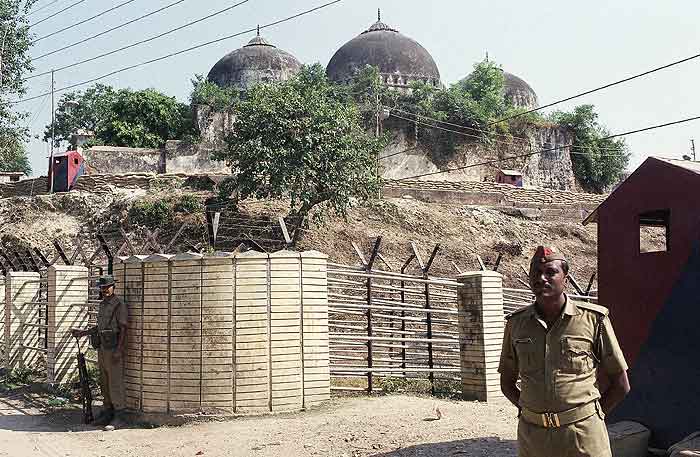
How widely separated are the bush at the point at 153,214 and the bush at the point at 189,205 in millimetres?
258

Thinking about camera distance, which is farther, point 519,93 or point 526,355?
point 519,93

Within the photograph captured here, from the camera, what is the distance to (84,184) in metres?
25.2

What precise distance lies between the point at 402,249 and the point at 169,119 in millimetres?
14073

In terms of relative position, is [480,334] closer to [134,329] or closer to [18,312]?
[134,329]

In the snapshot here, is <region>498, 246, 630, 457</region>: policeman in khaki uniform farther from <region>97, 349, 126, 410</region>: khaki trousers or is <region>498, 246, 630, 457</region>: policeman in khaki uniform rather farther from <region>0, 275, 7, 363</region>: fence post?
<region>0, 275, 7, 363</region>: fence post

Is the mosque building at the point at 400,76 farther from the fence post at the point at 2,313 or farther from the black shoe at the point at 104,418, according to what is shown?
the black shoe at the point at 104,418

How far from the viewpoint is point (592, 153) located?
37125 mm

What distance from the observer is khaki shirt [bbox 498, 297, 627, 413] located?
11.3 feet

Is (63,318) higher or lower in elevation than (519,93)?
lower

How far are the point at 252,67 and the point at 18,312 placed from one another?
1090 inches

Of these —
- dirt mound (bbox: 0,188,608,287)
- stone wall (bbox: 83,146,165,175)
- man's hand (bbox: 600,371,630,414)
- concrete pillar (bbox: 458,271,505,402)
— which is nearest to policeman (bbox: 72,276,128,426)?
concrete pillar (bbox: 458,271,505,402)

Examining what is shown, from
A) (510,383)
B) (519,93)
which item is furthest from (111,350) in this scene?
(519,93)

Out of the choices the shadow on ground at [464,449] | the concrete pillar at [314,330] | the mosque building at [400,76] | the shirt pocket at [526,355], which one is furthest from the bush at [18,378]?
the mosque building at [400,76]

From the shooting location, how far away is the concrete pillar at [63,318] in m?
9.77
